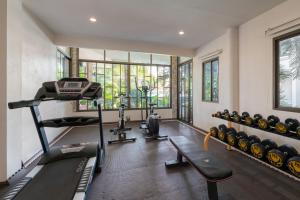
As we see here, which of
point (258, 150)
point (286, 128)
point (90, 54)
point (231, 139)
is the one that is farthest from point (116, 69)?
point (286, 128)

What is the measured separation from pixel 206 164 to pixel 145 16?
2740mm

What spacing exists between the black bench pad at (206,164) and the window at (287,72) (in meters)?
1.69

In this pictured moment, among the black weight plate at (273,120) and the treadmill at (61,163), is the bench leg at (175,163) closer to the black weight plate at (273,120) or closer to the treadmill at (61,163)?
the treadmill at (61,163)

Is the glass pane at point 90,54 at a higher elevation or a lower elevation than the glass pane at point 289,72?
higher

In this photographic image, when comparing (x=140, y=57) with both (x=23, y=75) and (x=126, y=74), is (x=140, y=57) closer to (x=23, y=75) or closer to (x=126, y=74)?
(x=126, y=74)

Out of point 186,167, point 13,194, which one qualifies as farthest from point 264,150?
point 13,194

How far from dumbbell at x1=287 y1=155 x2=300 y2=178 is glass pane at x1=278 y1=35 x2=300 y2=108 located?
3.84 ft

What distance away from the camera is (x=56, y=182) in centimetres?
158

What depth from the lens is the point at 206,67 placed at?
466 centimetres

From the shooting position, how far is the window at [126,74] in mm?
5738

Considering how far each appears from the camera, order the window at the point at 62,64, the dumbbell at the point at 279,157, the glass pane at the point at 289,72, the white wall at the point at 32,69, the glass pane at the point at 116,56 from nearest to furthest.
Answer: the dumbbell at the point at 279,157
the glass pane at the point at 289,72
the white wall at the point at 32,69
the window at the point at 62,64
the glass pane at the point at 116,56

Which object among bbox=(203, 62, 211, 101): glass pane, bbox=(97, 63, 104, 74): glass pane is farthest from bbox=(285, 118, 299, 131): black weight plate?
bbox=(97, 63, 104, 74): glass pane

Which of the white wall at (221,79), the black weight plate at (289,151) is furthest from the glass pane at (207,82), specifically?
the black weight plate at (289,151)

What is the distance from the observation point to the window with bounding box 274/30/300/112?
2.35m
